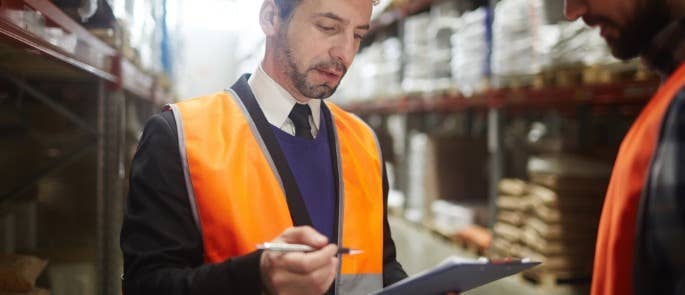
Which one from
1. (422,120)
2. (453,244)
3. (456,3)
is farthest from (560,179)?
(422,120)

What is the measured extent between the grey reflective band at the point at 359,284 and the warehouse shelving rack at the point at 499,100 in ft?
8.33

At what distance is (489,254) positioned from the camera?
17.6 ft

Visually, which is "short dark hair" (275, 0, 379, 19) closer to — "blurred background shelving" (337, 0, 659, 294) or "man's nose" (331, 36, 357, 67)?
"man's nose" (331, 36, 357, 67)

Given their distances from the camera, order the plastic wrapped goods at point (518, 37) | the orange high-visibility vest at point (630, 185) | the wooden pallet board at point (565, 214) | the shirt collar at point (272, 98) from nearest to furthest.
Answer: the orange high-visibility vest at point (630, 185) → the shirt collar at point (272, 98) → the wooden pallet board at point (565, 214) → the plastic wrapped goods at point (518, 37)

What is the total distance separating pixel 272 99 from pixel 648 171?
976mm

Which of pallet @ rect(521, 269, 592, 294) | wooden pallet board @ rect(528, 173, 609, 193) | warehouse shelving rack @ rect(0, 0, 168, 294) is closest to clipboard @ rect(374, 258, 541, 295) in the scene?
warehouse shelving rack @ rect(0, 0, 168, 294)

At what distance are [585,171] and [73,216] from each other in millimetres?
3355

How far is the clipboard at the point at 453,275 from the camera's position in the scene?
146cm

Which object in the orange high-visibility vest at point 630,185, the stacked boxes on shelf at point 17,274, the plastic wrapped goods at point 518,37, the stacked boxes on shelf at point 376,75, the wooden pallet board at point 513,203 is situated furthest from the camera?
the stacked boxes on shelf at point 376,75

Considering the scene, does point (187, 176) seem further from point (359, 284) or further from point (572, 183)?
point (572, 183)

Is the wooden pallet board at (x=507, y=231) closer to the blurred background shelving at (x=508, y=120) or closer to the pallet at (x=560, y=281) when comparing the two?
the blurred background shelving at (x=508, y=120)

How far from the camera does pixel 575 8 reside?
5.83 ft

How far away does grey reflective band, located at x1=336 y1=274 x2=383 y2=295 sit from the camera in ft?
5.96

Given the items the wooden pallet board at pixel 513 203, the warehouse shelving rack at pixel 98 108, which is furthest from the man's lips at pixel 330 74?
the wooden pallet board at pixel 513 203
